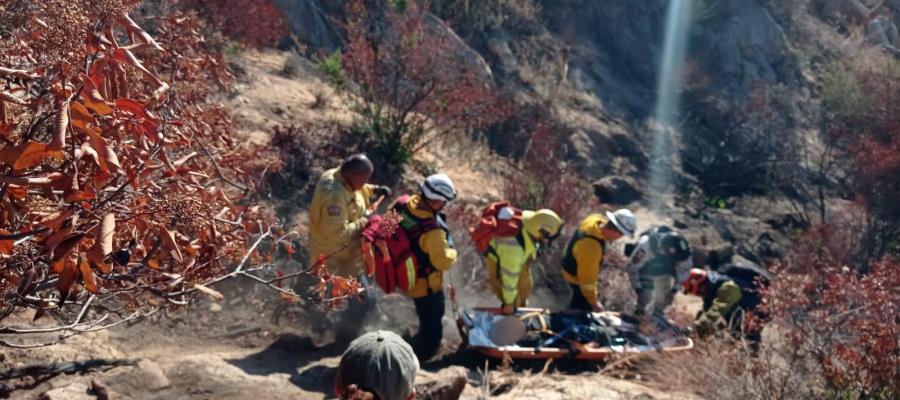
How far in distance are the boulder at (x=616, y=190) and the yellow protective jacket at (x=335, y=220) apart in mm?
9782

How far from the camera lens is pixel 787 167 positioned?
17.4 m

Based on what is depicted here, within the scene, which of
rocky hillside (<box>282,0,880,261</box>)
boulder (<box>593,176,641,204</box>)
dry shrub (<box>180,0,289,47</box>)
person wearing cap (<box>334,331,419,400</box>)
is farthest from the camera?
rocky hillside (<box>282,0,880,261</box>)

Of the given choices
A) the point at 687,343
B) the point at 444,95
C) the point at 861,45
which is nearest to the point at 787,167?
the point at 861,45

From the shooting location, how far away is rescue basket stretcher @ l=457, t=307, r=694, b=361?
257 inches

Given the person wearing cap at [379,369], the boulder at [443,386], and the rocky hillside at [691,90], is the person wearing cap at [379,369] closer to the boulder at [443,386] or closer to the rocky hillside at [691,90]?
the boulder at [443,386]

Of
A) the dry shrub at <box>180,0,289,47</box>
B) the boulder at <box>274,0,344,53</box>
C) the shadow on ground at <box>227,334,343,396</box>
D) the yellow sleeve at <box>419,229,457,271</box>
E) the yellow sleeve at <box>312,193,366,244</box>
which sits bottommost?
the shadow on ground at <box>227,334,343,396</box>

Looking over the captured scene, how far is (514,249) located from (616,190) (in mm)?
9394

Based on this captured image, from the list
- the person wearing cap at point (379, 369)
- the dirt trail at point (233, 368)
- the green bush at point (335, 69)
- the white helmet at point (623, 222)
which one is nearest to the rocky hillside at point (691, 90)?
the green bush at point (335, 69)

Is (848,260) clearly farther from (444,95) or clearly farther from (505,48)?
(505,48)

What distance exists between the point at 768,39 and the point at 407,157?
16.1 m

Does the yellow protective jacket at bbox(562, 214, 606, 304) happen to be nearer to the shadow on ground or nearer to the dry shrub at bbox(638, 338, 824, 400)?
the dry shrub at bbox(638, 338, 824, 400)

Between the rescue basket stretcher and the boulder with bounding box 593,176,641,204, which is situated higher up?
the boulder with bounding box 593,176,641,204

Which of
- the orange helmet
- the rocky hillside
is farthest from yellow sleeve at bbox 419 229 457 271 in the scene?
the rocky hillside

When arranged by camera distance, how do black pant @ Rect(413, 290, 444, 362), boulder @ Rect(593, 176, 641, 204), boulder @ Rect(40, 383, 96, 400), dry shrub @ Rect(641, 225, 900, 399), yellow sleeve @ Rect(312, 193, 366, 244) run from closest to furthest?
boulder @ Rect(40, 383, 96, 400) < dry shrub @ Rect(641, 225, 900, 399) < yellow sleeve @ Rect(312, 193, 366, 244) < black pant @ Rect(413, 290, 444, 362) < boulder @ Rect(593, 176, 641, 204)
